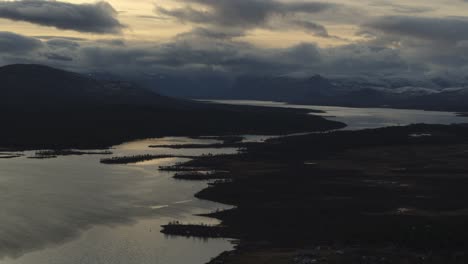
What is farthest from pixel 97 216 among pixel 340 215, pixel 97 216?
pixel 340 215

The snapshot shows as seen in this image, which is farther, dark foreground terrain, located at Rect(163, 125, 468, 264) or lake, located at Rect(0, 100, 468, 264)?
lake, located at Rect(0, 100, 468, 264)

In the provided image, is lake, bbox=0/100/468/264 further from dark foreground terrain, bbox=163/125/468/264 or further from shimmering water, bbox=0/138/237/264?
dark foreground terrain, bbox=163/125/468/264

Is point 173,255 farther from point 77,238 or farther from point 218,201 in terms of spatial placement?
Answer: point 218,201

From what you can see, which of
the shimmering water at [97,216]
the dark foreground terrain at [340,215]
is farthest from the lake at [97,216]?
the dark foreground terrain at [340,215]

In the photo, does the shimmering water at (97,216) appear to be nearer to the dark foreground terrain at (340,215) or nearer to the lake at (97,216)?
the lake at (97,216)

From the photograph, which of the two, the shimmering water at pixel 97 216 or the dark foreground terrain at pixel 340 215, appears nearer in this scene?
the dark foreground terrain at pixel 340 215

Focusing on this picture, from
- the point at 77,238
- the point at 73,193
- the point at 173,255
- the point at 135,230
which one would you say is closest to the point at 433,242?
the point at 173,255

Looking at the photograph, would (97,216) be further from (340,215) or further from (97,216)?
(340,215)

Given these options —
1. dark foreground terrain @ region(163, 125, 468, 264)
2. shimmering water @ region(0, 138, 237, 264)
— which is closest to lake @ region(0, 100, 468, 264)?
shimmering water @ region(0, 138, 237, 264)
